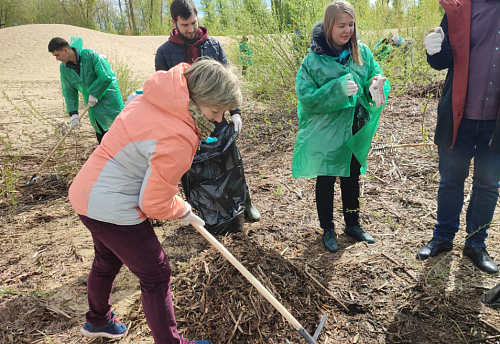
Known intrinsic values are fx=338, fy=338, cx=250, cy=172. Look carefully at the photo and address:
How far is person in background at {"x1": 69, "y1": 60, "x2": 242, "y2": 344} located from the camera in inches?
52.0

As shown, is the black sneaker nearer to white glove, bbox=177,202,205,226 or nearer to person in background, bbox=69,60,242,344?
person in background, bbox=69,60,242,344

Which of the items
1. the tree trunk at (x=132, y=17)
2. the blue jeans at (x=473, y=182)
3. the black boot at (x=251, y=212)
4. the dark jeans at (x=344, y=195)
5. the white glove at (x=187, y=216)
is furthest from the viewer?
the tree trunk at (x=132, y=17)

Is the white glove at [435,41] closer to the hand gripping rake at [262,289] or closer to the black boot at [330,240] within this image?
the black boot at [330,240]

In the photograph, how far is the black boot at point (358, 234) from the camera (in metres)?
2.46

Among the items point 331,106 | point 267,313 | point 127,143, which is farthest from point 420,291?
point 127,143

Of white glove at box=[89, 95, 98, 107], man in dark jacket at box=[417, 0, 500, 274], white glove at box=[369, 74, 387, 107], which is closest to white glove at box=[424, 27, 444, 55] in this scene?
man in dark jacket at box=[417, 0, 500, 274]

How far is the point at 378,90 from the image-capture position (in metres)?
2.11

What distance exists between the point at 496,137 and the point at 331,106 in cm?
92

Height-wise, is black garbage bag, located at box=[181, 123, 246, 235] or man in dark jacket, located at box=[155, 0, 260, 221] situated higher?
man in dark jacket, located at box=[155, 0, 260, 221]

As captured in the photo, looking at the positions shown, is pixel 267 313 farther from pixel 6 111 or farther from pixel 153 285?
pixel 6 111

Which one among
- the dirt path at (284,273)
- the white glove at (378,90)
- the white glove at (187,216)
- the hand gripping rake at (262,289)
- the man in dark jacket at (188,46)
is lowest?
the dirt path at (284,273)

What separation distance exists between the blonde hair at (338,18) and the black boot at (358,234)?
1.18 metres

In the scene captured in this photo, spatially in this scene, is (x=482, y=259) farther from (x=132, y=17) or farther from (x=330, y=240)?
(x=132, y=17)

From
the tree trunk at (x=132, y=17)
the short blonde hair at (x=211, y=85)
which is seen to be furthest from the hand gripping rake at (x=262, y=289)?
the tree trunk at (x=132, y=17)
